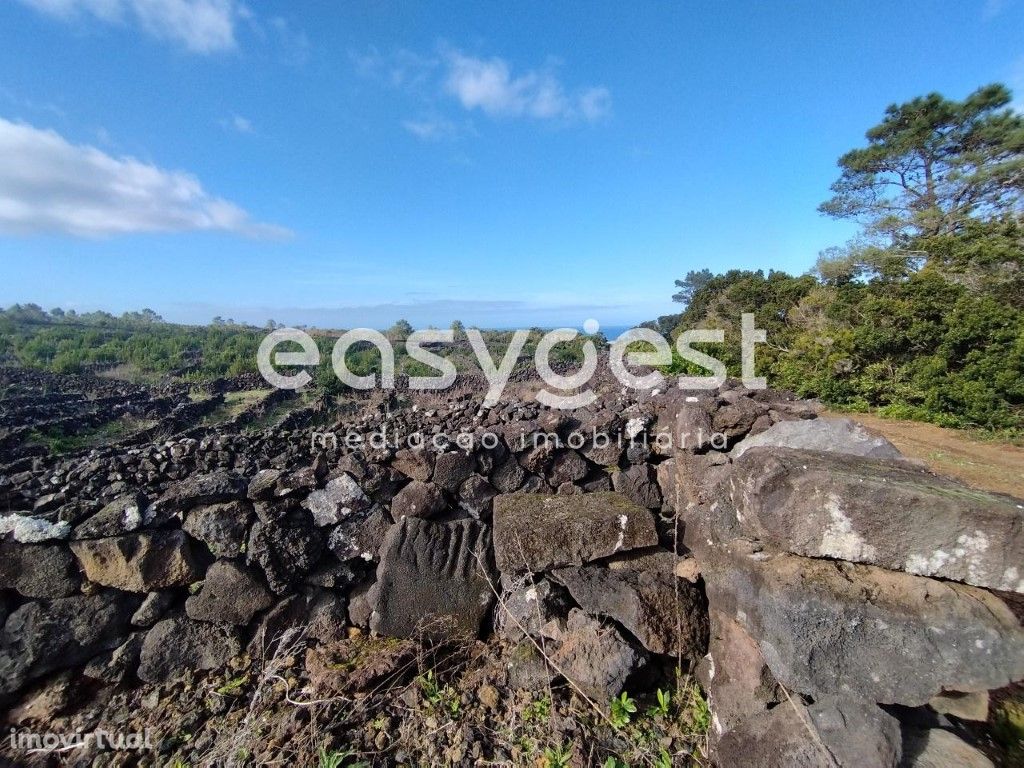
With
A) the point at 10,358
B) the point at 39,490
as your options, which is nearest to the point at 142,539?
the point at 39,490

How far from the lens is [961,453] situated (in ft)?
22.0

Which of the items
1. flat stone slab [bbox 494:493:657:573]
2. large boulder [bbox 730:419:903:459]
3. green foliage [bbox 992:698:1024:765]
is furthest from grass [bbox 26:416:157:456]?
green foliage [bbox 992:698:1024:765]

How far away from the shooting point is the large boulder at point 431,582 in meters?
2.53

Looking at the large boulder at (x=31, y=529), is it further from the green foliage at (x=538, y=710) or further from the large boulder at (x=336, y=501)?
the green foliage at (x=538, y=710)

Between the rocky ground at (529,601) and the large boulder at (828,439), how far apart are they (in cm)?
2

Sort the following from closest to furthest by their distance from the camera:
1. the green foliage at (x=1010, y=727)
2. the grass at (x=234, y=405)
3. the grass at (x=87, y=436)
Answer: the green foliage at (x=1010, y=727), the grass at (x=87, y=436), the grass at (x=234, y=405)

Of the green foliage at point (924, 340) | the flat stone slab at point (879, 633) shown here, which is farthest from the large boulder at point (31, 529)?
the green foliage at point (924, 340)

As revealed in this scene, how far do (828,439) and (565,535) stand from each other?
1.63 meters

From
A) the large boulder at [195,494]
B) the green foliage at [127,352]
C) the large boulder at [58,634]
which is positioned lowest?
the large boulder at [58,634]

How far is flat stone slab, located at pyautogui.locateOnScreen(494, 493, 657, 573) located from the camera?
242 cm

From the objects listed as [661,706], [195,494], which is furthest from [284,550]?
[661,706]

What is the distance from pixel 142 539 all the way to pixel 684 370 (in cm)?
1111

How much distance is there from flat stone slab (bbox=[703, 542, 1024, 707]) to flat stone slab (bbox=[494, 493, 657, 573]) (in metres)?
0.74

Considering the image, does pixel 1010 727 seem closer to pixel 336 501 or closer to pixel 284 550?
pixel 336 501
